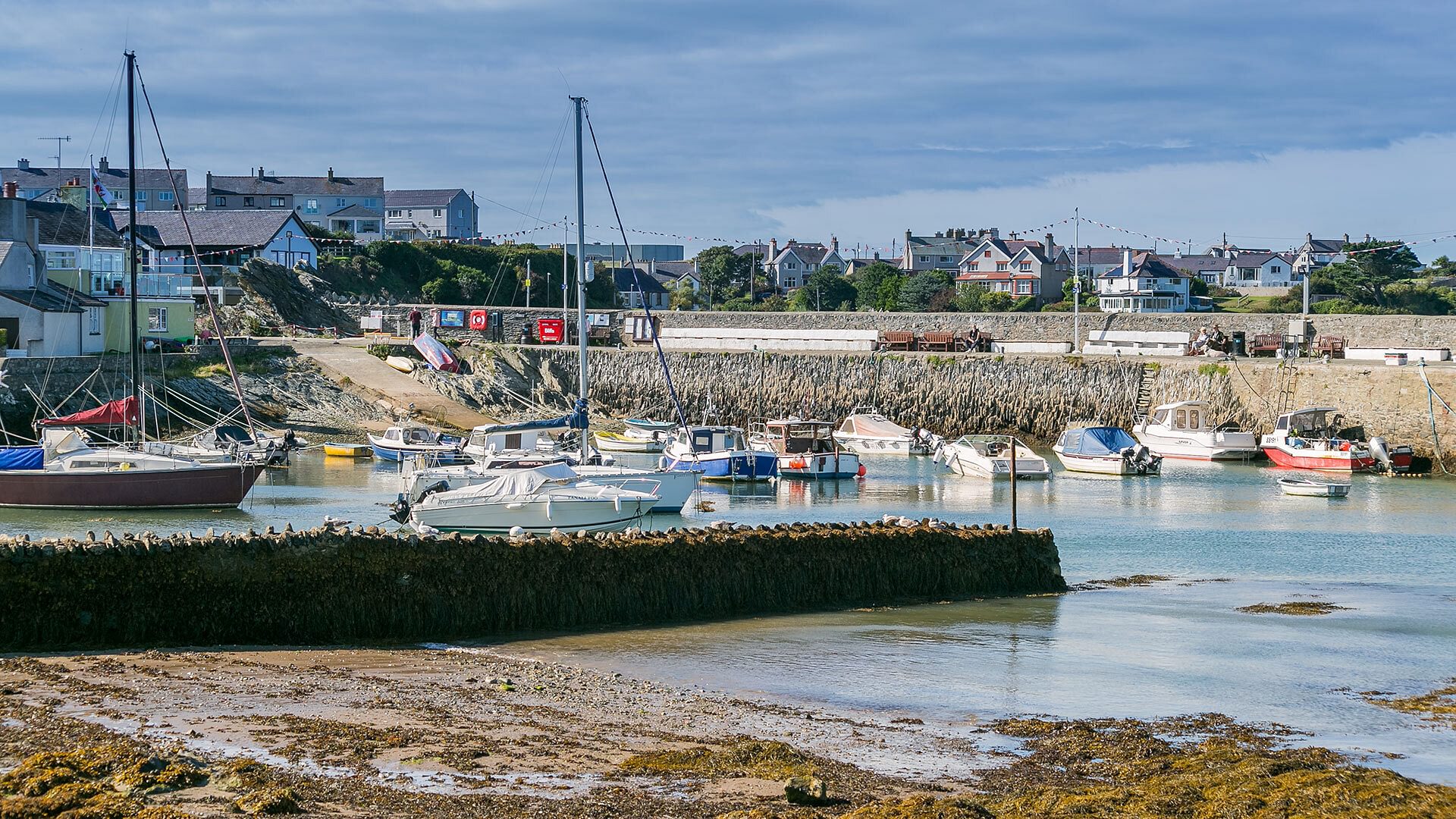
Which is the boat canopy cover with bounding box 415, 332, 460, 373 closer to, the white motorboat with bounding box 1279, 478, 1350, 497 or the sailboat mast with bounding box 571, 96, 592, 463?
the sailboat mast with bounding box 571, 96, 592, 463

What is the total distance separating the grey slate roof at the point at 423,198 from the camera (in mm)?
128375

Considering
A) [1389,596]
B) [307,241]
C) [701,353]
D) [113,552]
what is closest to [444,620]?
[113,552]

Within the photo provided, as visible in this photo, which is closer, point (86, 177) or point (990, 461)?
point (990, 461)

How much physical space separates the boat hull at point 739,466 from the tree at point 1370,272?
6196 cm

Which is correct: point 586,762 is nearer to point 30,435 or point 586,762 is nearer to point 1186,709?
point 1186,709

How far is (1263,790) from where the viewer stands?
38.1ft

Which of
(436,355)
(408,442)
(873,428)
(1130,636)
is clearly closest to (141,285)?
(436,355)

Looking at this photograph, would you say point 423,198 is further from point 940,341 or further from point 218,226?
point 940,341

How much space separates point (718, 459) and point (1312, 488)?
16.2m

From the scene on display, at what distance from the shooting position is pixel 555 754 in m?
12.6

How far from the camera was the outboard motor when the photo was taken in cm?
4500

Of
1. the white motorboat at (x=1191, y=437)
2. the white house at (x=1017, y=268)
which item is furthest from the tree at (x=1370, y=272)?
the white motorboat at (x=1191, y=437)

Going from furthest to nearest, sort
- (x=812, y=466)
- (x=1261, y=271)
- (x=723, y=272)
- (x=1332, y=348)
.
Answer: (x=1261, y=271)
(x=723, y=272)
(x=1332, y=348)
(x=812, y=466)

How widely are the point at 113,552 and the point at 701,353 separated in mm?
46106
